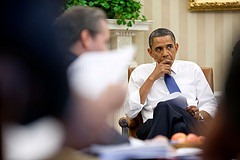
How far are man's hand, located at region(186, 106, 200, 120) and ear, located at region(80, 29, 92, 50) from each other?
85.3 inches

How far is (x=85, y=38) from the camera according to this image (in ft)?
5.84

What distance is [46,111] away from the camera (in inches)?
31.9

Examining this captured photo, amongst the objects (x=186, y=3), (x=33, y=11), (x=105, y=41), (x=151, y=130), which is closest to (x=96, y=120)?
(x=33, y=11)

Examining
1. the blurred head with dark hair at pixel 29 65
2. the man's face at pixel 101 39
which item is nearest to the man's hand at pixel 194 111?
the man's face at pixel 101 39

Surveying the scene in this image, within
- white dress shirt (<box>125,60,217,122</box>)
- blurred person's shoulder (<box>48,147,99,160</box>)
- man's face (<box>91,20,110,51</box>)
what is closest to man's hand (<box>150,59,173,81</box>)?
white dress shirt (<box>125,60,217,122</box>)

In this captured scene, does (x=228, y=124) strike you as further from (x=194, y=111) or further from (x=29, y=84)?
(x=194, y=111)

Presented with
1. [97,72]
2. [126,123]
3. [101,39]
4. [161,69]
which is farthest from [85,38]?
[161,69]

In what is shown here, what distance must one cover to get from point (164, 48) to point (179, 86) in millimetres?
354

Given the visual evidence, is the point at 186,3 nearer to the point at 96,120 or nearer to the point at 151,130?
the point at 151,130

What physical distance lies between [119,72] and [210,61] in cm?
446

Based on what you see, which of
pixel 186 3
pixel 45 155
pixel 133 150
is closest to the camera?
pixel 45 155

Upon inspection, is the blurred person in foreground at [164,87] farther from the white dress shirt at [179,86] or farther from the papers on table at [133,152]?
the papers on table at [133,152]

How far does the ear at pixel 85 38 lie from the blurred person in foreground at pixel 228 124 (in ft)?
2.49

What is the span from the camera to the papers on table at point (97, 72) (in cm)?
92
